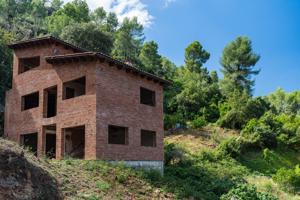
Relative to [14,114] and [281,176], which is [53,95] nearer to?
[14,114]

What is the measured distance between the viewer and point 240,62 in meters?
55.2

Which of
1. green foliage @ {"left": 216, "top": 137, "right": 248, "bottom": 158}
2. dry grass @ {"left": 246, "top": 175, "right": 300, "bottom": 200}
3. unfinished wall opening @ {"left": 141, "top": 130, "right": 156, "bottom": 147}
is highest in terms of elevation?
unfinished wall opening @ {"left": 141, "top": 130, "right": 156, "bottom": 147}

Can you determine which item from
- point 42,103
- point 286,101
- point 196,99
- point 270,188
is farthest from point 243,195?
point 286,101

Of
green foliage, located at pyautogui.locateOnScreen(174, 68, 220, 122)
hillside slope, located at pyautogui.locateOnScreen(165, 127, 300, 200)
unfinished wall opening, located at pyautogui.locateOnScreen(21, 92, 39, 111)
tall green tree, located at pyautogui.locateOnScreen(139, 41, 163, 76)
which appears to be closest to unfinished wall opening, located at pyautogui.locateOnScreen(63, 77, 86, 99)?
unfinished wall opening, located at pyautogui.locateOnScreen(21, 92, 39, 111)

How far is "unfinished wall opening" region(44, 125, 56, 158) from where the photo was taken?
23.4 meters

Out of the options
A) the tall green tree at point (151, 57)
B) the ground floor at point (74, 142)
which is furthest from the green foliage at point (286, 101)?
the ground floor at point (74, 142)

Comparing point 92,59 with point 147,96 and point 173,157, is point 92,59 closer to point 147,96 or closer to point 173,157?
point 147,96

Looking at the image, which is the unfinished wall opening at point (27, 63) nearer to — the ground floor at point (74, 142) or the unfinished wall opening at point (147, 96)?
the ground floor at point (74, 142)

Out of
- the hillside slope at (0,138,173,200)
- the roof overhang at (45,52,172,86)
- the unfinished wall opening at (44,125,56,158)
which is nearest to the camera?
the hillside slope at (0,138,173,200)

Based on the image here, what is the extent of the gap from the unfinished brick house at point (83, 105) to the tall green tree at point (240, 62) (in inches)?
1229

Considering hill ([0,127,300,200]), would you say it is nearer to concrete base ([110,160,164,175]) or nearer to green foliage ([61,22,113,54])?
concrete base ([110,160,164,175])

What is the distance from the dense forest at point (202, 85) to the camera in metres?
37.1

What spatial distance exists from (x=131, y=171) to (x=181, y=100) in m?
26.7

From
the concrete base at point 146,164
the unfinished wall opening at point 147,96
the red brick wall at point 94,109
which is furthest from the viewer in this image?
the unfinished wall opening at point 147,96
